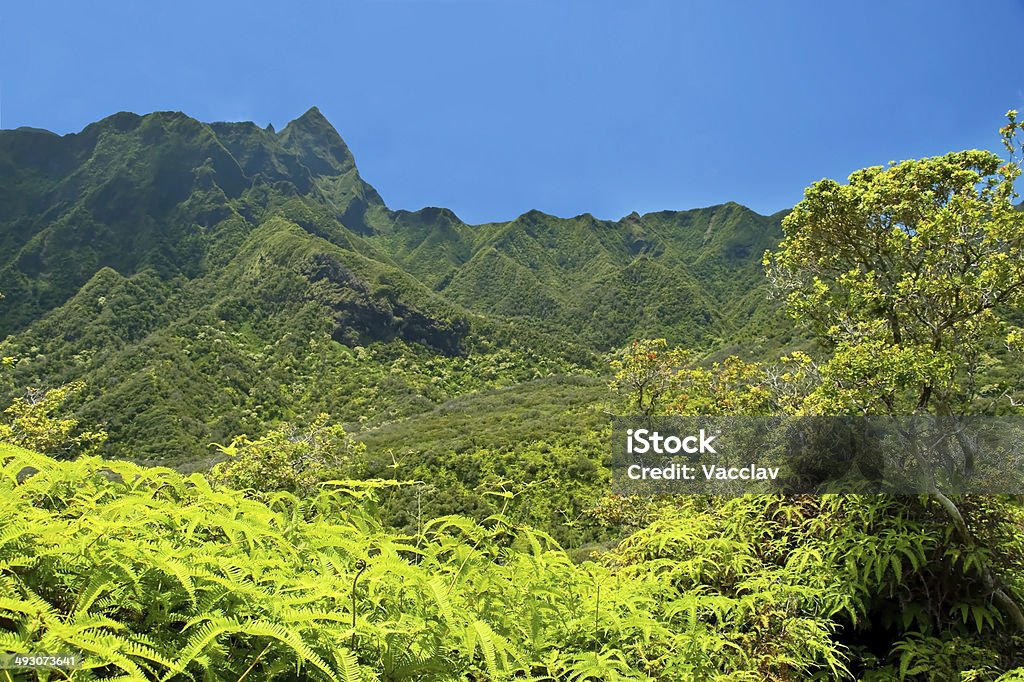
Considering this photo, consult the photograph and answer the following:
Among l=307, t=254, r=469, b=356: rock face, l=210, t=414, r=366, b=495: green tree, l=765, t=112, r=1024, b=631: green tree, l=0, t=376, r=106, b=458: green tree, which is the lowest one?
l=210, t=414, r=366, b=495: green tree

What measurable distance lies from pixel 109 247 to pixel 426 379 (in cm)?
7585

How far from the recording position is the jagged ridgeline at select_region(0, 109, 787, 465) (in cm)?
6781

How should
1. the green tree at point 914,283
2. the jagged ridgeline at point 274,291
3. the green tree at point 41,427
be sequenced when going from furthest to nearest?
the jagged ridgeline at point 274,291 → the green tree at point 41,427 → the green tree at point 914,283

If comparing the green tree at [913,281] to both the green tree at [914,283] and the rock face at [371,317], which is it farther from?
the rock face at [371,317]

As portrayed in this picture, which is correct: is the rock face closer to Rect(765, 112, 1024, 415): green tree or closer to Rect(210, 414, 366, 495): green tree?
Rect(210, 414, 366, 495): green tree

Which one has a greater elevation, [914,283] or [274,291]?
[274,291]

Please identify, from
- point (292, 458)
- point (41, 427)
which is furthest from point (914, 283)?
point (41, 427)

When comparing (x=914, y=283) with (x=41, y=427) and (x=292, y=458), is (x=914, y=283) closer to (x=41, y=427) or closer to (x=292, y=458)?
(x=292, y=458)

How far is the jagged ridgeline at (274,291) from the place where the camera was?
222 ft

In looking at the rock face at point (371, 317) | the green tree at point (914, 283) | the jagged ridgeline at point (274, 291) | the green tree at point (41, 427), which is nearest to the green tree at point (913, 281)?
the green tree at point (914, 283)

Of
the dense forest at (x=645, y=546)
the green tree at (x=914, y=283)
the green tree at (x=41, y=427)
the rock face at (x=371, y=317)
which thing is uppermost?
the rock face at (x=371, y=317)

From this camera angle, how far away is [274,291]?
309 ft

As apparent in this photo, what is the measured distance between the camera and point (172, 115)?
5733 inches

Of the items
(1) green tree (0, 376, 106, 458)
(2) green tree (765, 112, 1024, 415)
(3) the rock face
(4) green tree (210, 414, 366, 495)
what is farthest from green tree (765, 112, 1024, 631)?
(3) the rock face
